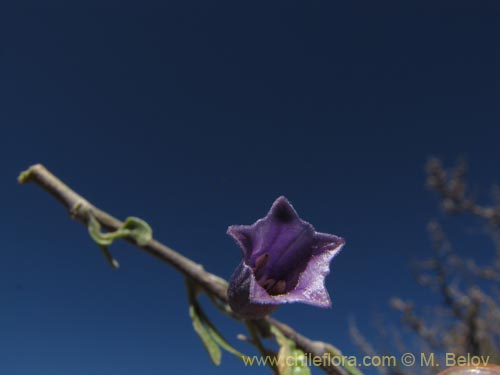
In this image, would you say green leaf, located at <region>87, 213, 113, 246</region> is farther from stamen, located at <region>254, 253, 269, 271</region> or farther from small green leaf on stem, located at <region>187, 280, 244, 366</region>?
stamen, located at <region>254, 253, 269, 271</region>

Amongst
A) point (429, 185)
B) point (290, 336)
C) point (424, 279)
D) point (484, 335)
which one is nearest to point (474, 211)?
point (429, 185)

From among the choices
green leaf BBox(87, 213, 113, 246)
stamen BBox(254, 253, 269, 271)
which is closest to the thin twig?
green leaf BBox(87, 213, 113, 246)

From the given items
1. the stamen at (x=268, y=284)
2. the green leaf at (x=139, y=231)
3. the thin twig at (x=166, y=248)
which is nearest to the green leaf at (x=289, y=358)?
the thin twig at (x=166, y=248)

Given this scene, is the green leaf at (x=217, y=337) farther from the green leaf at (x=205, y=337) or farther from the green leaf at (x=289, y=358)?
the green leaf at (x=289, y=358)

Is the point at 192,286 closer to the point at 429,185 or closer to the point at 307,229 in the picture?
the point at 307,229

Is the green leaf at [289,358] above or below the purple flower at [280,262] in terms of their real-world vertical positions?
below

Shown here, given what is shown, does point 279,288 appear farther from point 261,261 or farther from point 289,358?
point 289,358

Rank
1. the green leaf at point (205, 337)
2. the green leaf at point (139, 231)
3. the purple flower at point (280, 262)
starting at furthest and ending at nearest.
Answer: the green leaf at point (205, 337) < the green leaf at point (139, 231) < the purple flower at point (280, 262)

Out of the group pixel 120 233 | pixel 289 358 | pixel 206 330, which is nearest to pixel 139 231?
pixel 120 233
